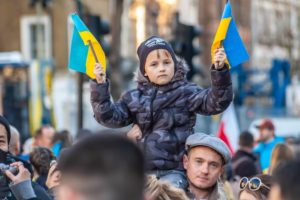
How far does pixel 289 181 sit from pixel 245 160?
26.6 ft

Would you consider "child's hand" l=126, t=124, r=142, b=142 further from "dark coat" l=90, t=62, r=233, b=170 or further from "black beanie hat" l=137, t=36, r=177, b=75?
"black beanie hat" l=137, t=36, r=177, b=75

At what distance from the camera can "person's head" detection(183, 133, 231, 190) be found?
5551mm

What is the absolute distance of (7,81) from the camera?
2752 cm

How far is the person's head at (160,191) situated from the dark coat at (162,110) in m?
0.93

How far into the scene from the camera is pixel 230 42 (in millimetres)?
5934

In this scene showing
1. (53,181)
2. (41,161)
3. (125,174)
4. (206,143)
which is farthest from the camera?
(41,161)

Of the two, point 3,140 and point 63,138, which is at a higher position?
point 3,140

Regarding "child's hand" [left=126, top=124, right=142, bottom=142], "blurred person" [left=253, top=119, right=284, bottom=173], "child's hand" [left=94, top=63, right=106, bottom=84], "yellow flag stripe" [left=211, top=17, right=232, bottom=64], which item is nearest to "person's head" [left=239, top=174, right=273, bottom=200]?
"child's hand" [left=126, top=124, right=142, bottom=142]

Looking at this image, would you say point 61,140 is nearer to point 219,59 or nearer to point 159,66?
point 159,66

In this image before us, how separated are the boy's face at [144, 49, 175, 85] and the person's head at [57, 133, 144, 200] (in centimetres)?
259

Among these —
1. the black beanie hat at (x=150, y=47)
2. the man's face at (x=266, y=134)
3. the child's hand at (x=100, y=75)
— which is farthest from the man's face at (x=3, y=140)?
the man's face at (x=266, y=134)

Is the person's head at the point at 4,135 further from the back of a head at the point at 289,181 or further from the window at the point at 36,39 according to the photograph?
the window at the point at 36,39

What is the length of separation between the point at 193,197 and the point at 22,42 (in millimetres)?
37255

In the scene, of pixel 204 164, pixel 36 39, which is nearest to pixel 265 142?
pixel 204 164
